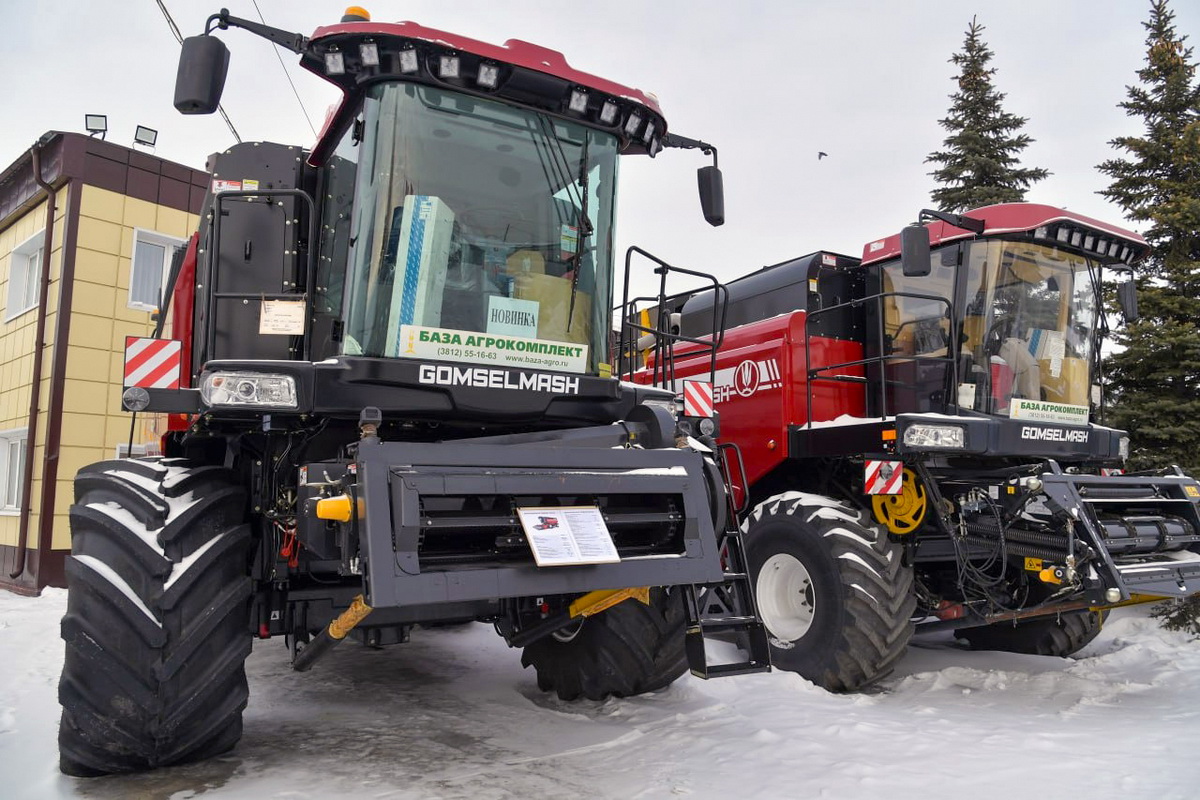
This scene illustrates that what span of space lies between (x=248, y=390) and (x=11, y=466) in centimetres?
1054

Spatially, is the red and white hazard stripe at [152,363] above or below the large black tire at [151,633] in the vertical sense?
above

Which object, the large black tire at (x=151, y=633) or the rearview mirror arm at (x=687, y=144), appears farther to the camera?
the rearview mirror arm at (x=687, y=144)

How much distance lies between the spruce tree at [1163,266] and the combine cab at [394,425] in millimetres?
6558

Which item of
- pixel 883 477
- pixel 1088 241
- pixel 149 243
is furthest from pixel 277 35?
pixel 149 243

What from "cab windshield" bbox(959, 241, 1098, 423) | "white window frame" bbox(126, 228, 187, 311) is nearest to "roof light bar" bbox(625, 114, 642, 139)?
"cab windshield" bbox(959, 241, 1098, 423)

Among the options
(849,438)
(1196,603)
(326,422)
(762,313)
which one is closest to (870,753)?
(849,438)

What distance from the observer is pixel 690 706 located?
490cm

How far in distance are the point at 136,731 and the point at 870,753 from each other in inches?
125

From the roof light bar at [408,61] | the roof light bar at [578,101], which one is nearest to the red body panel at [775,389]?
the roof light bar at [578,101]

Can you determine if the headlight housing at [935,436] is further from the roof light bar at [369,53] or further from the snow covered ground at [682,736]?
the roof light bar at [369,53]

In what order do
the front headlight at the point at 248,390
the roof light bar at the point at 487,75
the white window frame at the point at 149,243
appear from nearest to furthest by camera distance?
the front headlight at the point at 248,390 < the roof light bar at the point at 487,75 < the white window frame at the point at 149,243

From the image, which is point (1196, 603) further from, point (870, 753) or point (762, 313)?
point (870, 753)

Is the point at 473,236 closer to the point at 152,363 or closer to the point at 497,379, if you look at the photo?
the point at 497,379

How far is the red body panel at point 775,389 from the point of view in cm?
687
